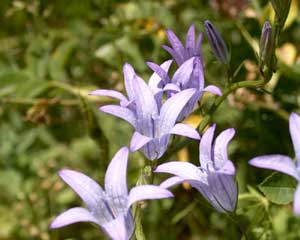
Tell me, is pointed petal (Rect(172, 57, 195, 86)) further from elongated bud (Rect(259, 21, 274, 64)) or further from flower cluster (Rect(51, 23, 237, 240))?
elongated bud (Rect(259, 21, 274, 64))

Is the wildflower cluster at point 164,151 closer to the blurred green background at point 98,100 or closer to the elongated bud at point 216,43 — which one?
the elongated bud at point 216,43

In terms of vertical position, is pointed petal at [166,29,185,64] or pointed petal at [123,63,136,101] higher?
pointed petal at [166,29,185,64]

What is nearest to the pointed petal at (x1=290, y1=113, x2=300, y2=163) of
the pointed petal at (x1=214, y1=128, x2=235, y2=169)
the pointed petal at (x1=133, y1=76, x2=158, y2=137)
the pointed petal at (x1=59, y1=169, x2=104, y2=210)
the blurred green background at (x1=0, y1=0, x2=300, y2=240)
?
the pointed petal at (x1=214, y1=128, x2=235, y2=169)

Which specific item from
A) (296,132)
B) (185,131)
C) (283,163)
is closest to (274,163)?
(283,163)

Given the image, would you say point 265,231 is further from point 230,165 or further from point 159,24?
point 159,24

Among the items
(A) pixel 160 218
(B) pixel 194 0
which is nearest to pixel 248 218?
(A) pixel 160 218
